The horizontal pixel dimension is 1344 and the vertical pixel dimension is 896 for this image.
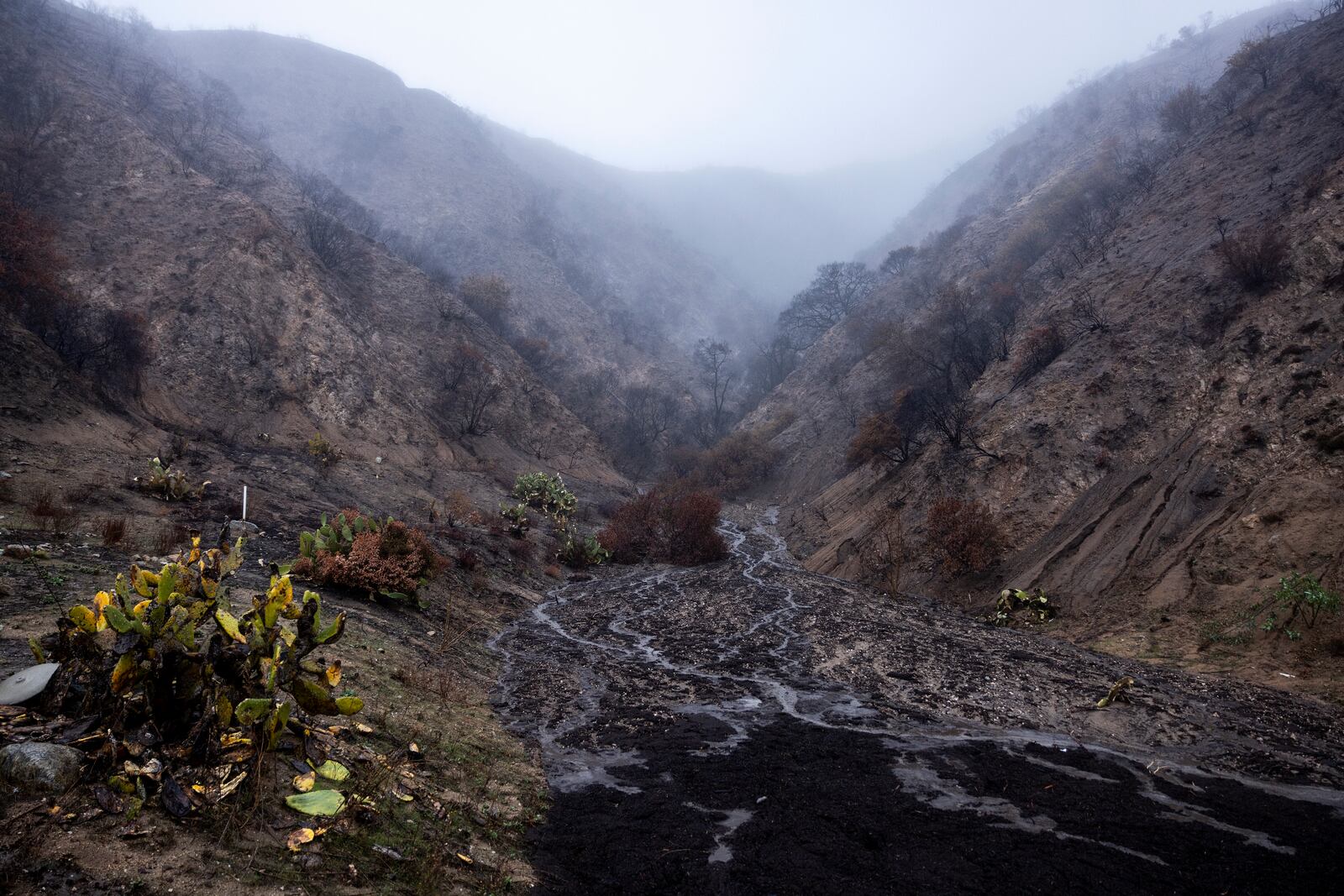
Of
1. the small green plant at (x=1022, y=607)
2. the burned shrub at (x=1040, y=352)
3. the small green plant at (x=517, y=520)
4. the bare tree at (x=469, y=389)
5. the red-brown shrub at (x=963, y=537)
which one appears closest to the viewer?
the small green plant at (x=1022, y=607)

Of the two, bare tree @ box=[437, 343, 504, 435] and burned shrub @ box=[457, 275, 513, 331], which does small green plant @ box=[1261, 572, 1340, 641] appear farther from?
burned shrub @ box=[457, 275, 513, 331]

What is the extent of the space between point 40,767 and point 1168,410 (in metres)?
22.9

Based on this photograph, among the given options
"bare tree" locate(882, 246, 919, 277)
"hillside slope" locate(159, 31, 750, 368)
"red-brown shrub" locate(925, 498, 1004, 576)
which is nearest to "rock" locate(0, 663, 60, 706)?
"red-brown shrub" locate(925, 498, 1004, 576)

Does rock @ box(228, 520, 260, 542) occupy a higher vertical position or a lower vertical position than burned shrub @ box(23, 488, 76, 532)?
lower

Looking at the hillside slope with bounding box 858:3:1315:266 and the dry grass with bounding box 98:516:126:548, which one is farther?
the hillside slope with bounding box 858:3:1315:266

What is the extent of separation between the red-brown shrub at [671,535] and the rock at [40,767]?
2028cm

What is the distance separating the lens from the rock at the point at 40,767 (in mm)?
3229

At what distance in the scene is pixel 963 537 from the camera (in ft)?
58.5

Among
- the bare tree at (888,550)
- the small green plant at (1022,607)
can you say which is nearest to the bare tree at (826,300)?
the bare tree at (888,550)

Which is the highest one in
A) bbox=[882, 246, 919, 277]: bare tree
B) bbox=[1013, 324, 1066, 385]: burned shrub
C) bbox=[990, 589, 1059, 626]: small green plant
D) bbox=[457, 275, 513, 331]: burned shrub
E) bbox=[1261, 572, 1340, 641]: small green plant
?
bbox=[882, 246, 919, 277]: bare tree

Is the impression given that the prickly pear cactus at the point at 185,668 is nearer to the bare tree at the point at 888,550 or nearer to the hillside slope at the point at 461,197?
the bare tree at the point at 888,550

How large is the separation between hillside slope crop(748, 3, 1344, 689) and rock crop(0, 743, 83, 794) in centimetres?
1492

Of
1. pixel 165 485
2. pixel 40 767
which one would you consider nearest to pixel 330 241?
pixel 165 485

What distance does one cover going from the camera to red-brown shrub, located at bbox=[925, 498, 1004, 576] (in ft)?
57.5
